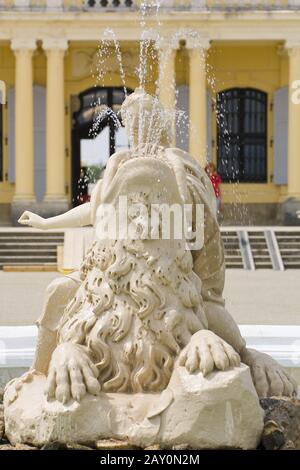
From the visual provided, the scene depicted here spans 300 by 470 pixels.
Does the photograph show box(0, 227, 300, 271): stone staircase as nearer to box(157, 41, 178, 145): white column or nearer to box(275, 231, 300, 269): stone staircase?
box(275, 231, 300, 269): stone staircase

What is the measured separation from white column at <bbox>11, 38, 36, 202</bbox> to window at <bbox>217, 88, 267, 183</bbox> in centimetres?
514

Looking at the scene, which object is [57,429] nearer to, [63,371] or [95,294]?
[63,371]

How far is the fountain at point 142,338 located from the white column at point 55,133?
66.5 ft

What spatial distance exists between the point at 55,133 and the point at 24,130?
2.54 ft

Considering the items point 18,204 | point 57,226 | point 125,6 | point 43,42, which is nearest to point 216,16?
point 125,6

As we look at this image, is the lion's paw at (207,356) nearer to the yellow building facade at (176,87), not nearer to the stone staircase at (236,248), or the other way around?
the stone staircase at (236,248)

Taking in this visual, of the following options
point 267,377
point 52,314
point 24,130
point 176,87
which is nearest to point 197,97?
point 176,87

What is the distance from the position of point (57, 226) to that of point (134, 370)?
98cm

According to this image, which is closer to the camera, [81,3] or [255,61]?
[81,3]

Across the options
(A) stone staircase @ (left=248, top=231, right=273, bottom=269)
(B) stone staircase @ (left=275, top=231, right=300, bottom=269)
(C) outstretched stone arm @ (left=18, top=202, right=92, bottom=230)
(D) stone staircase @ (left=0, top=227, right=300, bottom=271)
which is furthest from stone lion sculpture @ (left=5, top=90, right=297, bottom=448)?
(B) stone staircase @ (left=275, top=231, right=300, bottom=269)

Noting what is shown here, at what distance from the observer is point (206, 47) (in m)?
23.8
